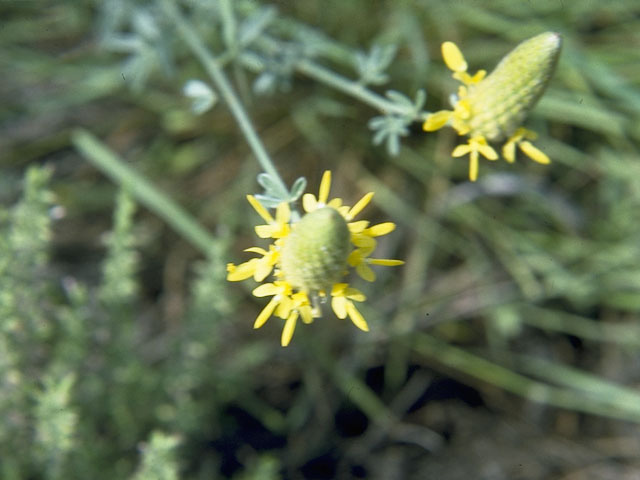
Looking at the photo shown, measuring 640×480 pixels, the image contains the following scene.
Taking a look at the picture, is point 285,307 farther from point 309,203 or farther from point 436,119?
point 436,119

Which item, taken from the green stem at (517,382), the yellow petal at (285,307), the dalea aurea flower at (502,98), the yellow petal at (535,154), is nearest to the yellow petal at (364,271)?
the yellow petal at (285,307)

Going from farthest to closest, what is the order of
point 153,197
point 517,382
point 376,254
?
point 376,254 → point 517,382 → point 153,197

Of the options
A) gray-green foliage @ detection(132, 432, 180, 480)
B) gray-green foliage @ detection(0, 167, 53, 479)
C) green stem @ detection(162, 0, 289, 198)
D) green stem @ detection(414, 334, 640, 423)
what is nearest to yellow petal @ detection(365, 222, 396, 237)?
green stem @ detection(162, 0, 289, 198)

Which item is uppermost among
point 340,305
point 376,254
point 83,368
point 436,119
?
point 436,119

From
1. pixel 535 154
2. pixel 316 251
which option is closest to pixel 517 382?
pixel 535 154

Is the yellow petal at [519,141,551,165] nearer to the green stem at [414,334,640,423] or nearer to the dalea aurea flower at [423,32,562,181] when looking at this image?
the dalea aurea flower at [423,32,562,181]

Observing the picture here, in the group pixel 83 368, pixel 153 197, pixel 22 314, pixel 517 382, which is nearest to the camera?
pixel 22 314
